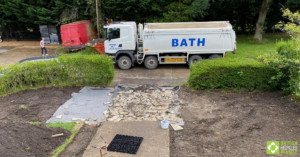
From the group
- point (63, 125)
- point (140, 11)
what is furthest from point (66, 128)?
point (140, 11)

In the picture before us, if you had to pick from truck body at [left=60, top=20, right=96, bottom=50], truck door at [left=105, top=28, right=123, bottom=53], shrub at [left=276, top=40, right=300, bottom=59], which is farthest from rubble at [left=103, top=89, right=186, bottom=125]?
truck body at [left=60, top=20, right=96, bottom=50]

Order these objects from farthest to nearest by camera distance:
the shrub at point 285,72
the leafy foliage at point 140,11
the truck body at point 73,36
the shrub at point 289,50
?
the leafy foliage at point 140,11 < the truck body at point 73,36 < the shrub at point 289,50 < the shrub at point 285,72

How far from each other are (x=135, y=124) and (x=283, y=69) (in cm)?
619

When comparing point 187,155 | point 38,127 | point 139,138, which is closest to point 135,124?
point 139,138

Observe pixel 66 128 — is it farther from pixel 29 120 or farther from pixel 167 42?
pixel 167 42

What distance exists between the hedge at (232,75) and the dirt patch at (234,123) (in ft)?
1.20

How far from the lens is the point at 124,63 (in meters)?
15.4

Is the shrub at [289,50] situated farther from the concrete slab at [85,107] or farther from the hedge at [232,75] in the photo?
the concrete slab at [85,107]

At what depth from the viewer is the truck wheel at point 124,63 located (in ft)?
50.3

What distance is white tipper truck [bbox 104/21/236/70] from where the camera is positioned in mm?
14125

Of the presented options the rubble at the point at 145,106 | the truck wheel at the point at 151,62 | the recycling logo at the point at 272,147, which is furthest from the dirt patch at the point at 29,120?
the recycling logo at the point at 272,147

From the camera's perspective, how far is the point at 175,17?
64.8 ft

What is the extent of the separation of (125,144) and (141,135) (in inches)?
25.6

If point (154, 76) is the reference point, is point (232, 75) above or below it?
above
